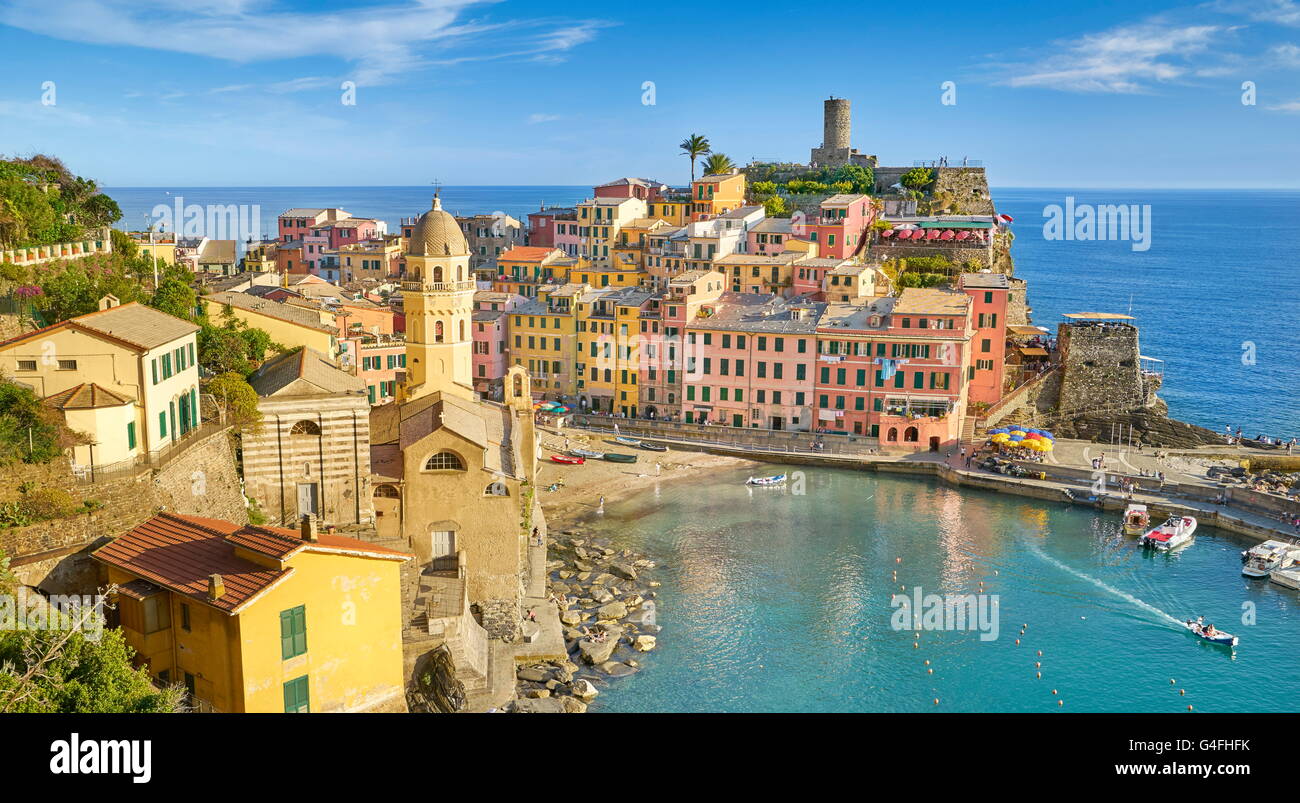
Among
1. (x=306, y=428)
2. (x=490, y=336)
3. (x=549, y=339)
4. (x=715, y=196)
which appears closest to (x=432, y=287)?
(x=306, y=428)

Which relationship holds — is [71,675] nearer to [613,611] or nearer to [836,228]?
[613,611]

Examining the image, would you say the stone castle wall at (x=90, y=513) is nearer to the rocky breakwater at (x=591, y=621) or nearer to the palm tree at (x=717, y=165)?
the rocky breakwater at (x=591, y=621)

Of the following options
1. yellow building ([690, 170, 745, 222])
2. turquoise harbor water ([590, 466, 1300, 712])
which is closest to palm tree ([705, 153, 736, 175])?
yellow building ([690, 170, 745, 222])

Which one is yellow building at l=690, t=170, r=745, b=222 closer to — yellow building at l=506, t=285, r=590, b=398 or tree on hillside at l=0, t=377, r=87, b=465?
yellow building at l=506, t=285, r=590, b=398

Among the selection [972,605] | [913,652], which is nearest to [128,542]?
[913,652]

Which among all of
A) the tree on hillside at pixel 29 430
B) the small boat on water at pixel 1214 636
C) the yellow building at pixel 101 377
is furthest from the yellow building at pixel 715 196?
the tree on hillside at pixel 29 430

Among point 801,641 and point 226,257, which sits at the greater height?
point 226,257
